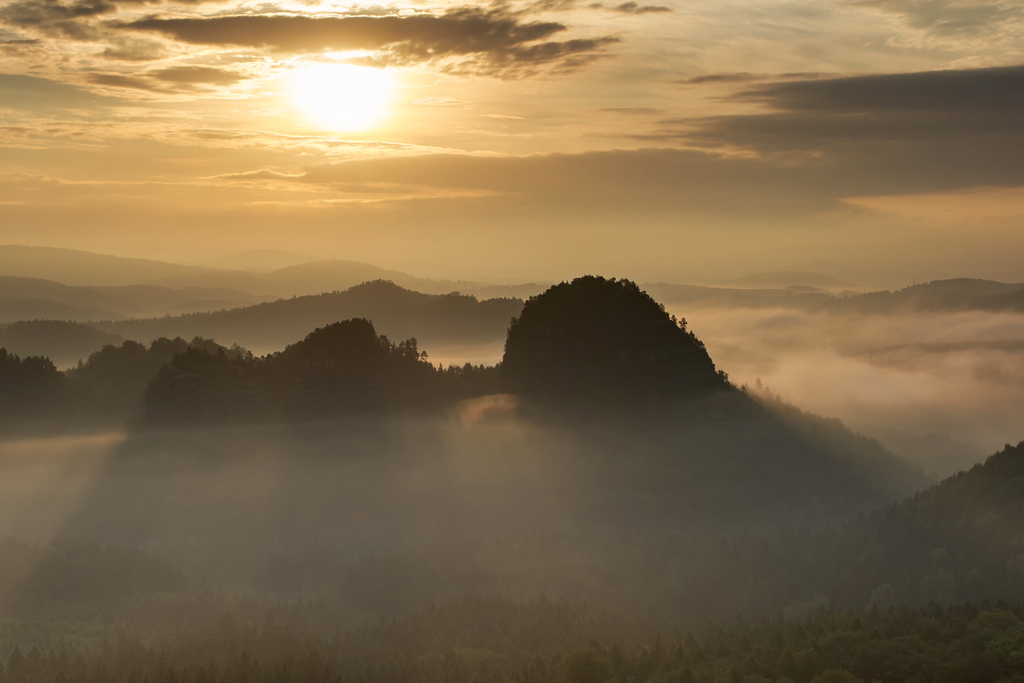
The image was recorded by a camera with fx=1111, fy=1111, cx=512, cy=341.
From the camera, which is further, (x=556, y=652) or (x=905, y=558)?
(x=905, y=558)

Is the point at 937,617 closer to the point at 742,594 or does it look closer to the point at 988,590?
the point at 988,590

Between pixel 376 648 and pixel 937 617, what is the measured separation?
77787 mm

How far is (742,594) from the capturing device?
576ft

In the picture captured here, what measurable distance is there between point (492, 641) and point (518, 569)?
30.6 m

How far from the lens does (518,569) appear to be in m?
188

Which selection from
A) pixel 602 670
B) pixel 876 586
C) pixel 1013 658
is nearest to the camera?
pixel 1013 658

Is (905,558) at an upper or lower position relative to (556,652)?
upper

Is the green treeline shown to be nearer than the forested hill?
Yes

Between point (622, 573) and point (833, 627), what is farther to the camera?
point (622, 573)

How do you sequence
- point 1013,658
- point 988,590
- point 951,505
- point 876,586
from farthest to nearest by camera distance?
point 951,505 < point 876,586 < point 988,590 < point 1013,658


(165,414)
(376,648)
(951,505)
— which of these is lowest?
(376,648)

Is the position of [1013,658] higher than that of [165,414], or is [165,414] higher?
[165,414]

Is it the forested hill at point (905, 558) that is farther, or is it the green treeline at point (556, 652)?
the forested hill at point (905, 558)

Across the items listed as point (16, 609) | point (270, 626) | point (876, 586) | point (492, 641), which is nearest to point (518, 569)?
point (492, 641)
